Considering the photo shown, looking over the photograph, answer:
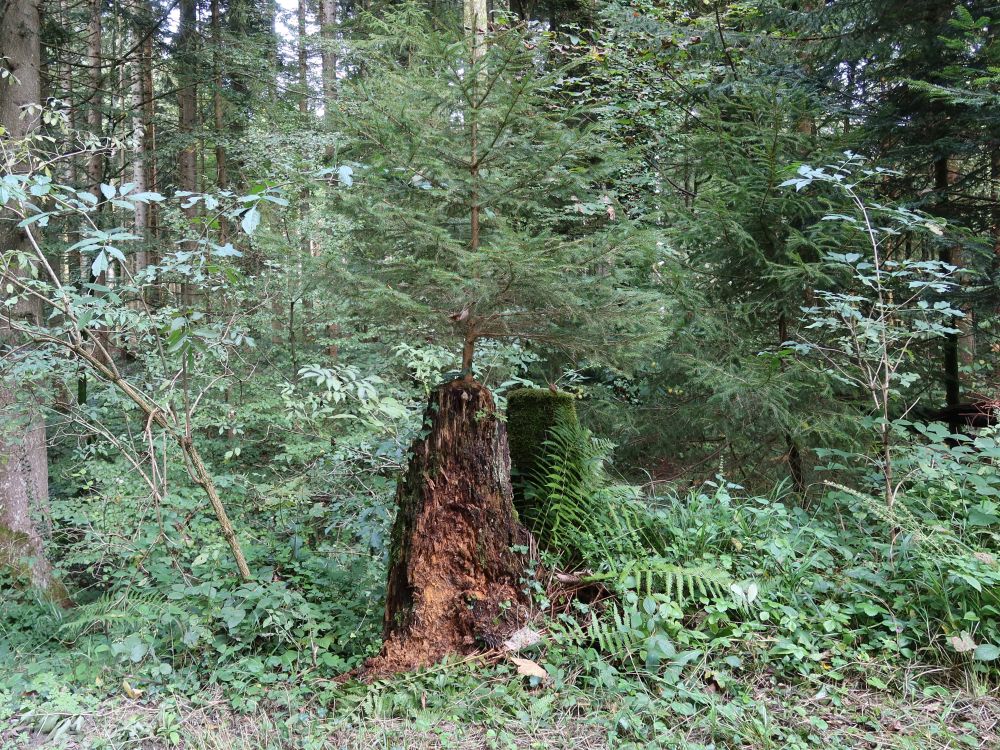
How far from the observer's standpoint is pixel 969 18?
13.0ft

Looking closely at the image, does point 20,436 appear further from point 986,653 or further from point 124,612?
point 986,653

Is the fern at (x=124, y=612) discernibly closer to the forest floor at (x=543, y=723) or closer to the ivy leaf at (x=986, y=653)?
the forest floor at (x=543, y=723)

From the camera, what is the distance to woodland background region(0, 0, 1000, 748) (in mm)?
2773

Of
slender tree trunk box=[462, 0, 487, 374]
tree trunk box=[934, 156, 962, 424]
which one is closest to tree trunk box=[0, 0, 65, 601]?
slender tree trunk box=[462, 0, 487, 374]

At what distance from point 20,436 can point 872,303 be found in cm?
774

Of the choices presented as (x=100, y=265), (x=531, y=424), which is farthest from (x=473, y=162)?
(x=100, y=265)

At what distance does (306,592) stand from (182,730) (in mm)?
1106

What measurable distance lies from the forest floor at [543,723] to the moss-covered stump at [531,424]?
1403 mm

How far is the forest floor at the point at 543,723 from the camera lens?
7.97ft

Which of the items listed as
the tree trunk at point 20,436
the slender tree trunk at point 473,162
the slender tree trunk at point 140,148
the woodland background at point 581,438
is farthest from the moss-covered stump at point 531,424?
the slender tree trunk at point 140,148

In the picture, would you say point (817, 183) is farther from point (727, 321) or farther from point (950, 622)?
point (950, 622)

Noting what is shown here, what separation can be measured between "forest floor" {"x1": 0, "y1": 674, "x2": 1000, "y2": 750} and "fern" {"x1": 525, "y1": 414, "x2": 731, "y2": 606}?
65cm

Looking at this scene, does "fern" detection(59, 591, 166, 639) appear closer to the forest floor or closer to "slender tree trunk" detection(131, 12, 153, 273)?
the forest floor

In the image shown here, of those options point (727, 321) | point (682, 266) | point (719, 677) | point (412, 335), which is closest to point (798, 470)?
point (727, 321)
